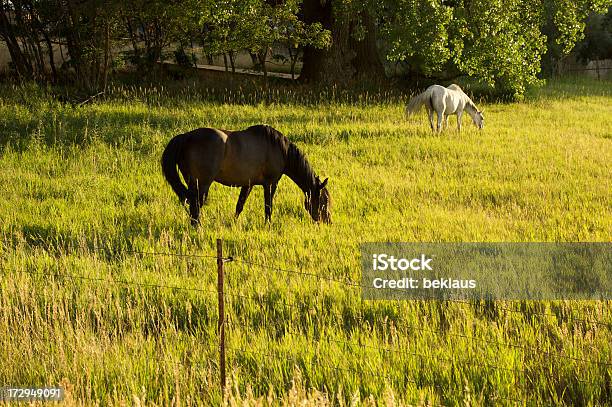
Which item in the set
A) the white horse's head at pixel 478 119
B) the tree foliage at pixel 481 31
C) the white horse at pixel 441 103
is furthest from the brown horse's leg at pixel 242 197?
the tree foliage at pixel 481 31

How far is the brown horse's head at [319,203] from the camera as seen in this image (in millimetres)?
10078

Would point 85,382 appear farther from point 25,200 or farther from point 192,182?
point 25,200

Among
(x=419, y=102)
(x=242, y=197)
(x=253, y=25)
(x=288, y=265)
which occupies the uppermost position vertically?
(x=253, y=25)

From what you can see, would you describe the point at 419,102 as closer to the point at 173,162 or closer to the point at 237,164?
the point at 237,164

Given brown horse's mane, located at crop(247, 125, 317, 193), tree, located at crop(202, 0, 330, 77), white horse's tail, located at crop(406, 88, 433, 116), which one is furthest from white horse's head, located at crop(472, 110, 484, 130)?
brown horse's mane, located at crop(247, 125, 317, 193)

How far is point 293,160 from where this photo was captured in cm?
1018

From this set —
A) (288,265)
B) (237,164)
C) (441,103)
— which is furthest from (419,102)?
(288,265)

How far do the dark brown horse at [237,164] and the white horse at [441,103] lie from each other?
30.5 ft

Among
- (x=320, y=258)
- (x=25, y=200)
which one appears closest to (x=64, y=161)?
(x=25, y=200)

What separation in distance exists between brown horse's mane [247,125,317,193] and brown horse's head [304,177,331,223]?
108 millimetres

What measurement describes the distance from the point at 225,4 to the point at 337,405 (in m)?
17.3

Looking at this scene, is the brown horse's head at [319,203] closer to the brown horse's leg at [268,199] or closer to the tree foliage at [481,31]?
the brown horse's leg at [268,199]

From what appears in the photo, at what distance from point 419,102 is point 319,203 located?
32.7 ft

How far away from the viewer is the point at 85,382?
523 cm
